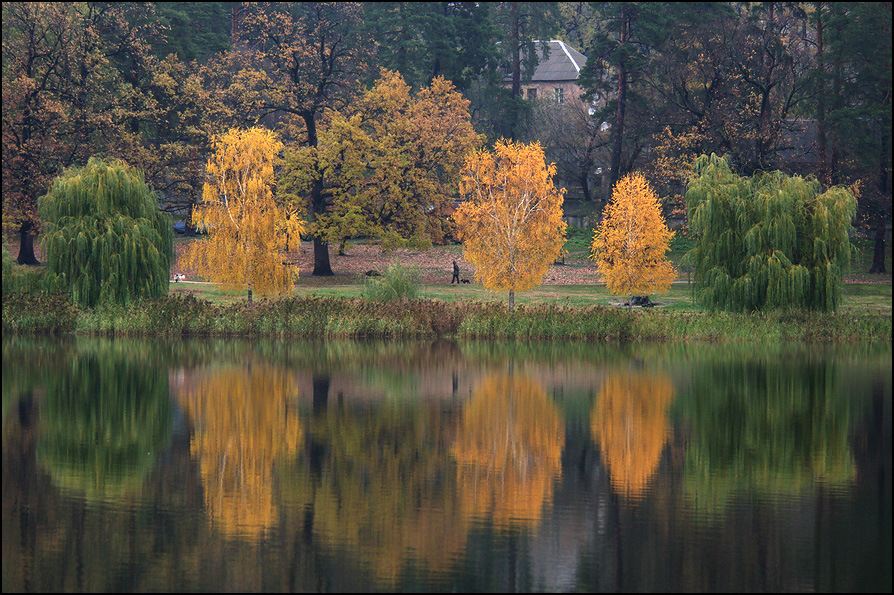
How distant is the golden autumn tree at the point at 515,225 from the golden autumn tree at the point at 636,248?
273 centimetres

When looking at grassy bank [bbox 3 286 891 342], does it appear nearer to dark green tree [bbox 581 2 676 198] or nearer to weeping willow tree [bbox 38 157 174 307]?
weeping willow tree [bbox 38 157 174 307]

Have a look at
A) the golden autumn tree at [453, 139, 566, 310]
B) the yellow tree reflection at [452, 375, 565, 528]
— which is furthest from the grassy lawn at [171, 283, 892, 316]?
the yellow tree reflection at [452, 375, 565, 528]

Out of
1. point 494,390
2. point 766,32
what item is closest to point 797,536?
point 494,390

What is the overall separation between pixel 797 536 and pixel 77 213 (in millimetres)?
37793

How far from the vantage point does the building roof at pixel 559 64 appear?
118 m

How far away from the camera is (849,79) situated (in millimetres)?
68750

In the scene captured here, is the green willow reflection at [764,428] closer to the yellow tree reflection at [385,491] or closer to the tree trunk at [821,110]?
the yellow tree reflection at [385,491]

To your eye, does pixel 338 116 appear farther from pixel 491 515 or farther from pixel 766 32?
pixel 491 515

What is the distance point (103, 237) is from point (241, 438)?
78.2 ft

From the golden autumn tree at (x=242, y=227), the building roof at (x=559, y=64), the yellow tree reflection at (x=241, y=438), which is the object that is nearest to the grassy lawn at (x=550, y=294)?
the golden autumn tree at (x=242, y=227)

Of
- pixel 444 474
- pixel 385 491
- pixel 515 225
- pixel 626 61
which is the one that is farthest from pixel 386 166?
pixel 385 491

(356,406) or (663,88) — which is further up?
(663,88)

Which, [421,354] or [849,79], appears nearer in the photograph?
[421,354]

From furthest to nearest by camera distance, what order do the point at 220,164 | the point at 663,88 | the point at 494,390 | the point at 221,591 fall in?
the point at 663,88 < the point at 220,164 < the point at 494,390 < the point at 221,591
